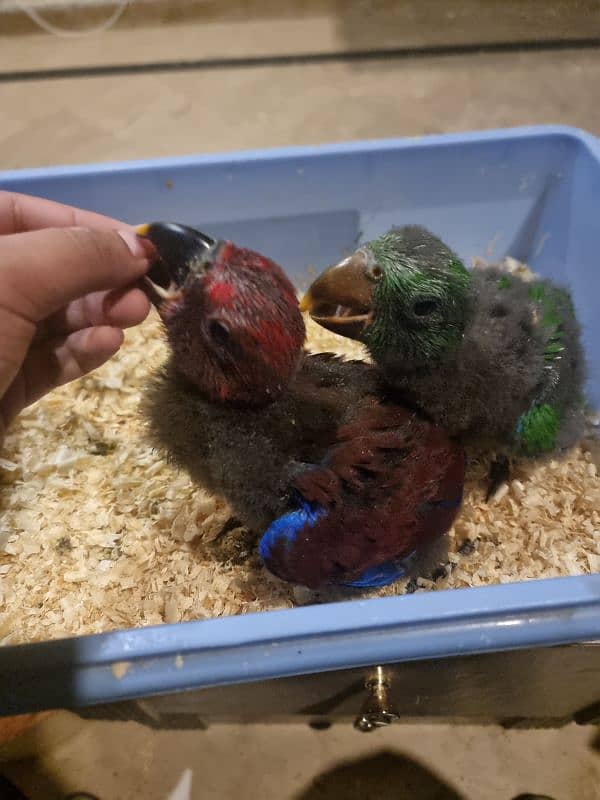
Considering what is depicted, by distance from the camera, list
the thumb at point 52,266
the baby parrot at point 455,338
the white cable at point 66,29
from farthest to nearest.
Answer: the white cable at point 66,29 < the baby parrot at point 455,338 < the thumb at point 52,266

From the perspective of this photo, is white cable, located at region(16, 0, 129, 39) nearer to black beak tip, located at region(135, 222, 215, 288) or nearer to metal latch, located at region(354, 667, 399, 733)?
black beak tip, located at region(135, 222, 215, 288)

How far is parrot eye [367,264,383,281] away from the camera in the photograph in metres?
0.92

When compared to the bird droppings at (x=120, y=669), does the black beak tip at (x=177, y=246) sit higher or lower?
higher

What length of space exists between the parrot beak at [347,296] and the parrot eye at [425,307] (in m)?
0.08

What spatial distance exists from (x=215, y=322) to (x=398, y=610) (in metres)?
0.41

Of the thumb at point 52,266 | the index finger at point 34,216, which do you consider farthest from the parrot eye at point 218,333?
the index finger at point 34,216

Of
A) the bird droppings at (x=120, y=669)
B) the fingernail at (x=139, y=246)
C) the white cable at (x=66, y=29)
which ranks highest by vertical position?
the white cable at (x=66, y=29)

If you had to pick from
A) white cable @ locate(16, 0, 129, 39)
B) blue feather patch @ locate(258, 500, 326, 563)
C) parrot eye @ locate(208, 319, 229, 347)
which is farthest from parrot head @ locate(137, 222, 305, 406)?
white cable @ locate(16, 0, 129, 39)

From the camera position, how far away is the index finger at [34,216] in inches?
39.5

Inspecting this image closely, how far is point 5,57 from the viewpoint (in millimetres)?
2238

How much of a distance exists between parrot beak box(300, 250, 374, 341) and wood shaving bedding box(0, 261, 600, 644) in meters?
0.40

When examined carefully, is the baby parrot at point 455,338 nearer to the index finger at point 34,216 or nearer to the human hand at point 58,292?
the human hand at point 58,292

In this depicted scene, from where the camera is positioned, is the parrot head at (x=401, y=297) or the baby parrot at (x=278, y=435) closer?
the baby parrot at (x=278, y=435)

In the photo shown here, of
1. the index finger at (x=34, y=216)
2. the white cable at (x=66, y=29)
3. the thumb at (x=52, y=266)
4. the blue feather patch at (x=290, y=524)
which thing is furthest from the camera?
the white cable at (x=66, y=29)
